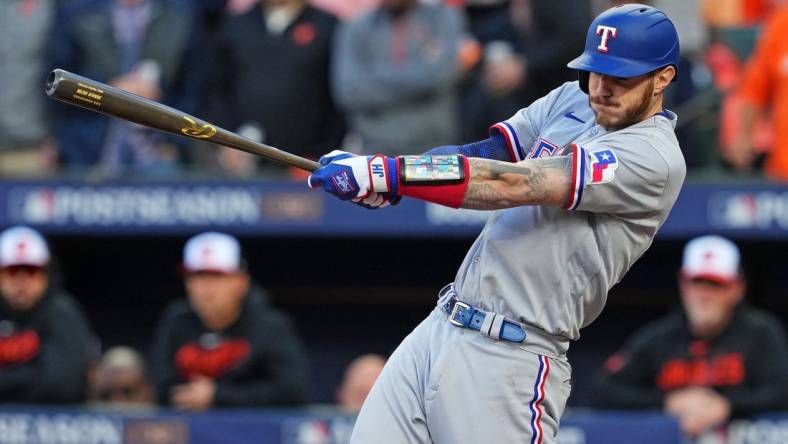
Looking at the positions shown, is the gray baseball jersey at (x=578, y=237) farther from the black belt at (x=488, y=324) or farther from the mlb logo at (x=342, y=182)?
the mlb logo at (x=342, y=182)

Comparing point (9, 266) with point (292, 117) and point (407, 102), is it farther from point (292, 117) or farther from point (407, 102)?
point (407, 102)

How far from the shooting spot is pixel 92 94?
437 centimetres

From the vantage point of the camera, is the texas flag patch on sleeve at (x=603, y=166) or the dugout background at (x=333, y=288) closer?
the texas flag patch on sleeve at (x=603, y=166)

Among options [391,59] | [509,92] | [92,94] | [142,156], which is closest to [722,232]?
[509,92]

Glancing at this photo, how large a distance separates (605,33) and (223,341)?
3.58 meters

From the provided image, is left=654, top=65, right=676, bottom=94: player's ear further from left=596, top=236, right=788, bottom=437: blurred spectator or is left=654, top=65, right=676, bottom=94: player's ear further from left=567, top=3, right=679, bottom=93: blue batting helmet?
left=596, top=236, right=788, bottom=437: blurred spectator

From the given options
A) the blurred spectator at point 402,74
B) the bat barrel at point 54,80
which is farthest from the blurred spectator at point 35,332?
the bat barrel at point 54,80

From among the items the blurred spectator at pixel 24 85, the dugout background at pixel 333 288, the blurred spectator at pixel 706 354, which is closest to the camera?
the blurred spectator at pixel 706 354

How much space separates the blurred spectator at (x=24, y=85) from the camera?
27.5ft

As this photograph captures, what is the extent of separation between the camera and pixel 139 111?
4461 mm

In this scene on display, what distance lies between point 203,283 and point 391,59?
1519mm

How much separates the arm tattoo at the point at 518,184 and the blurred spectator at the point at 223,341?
10.5ft

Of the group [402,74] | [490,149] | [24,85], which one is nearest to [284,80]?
[402,74]

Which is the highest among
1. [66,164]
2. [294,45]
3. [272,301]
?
[294,45]
